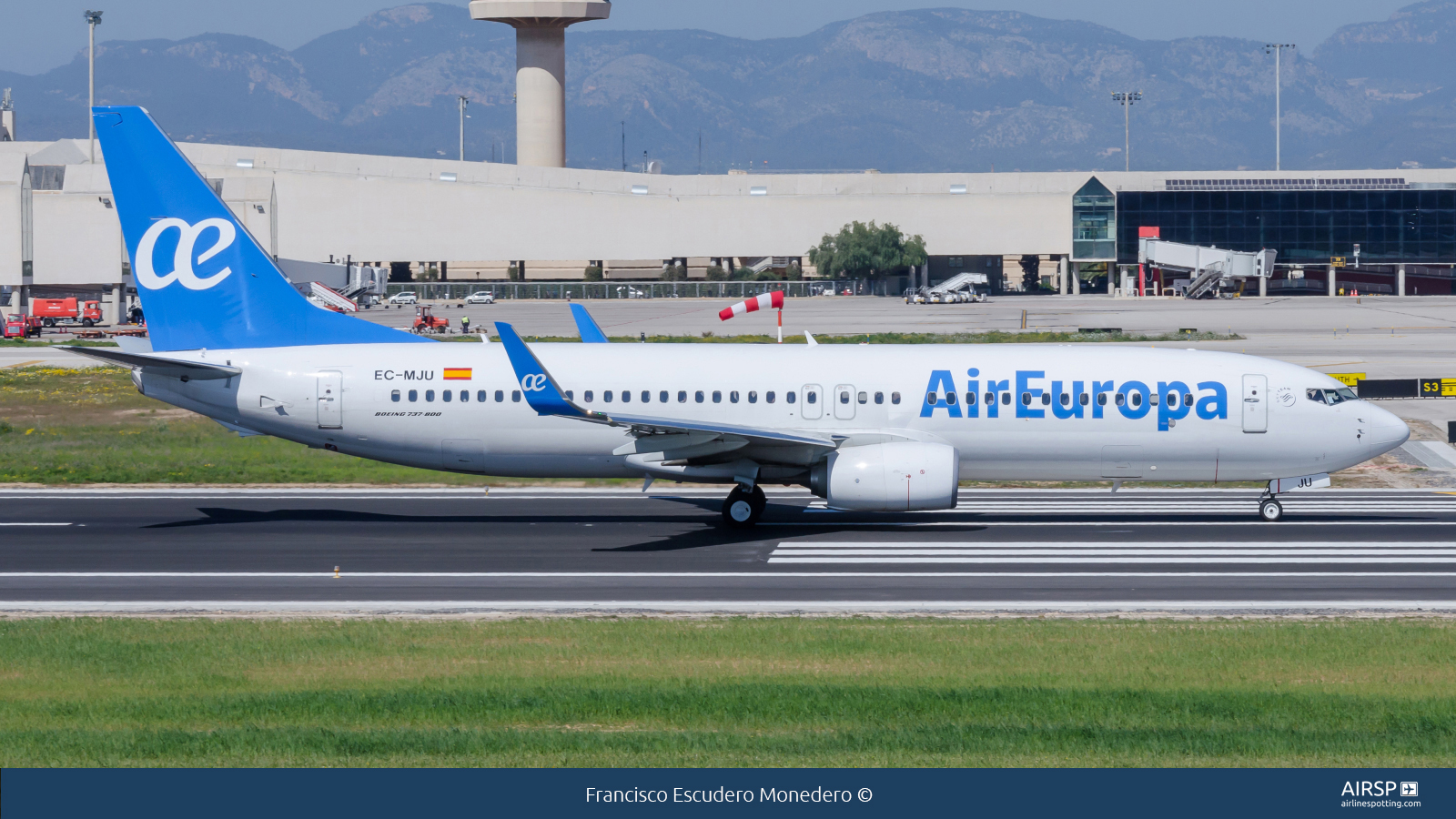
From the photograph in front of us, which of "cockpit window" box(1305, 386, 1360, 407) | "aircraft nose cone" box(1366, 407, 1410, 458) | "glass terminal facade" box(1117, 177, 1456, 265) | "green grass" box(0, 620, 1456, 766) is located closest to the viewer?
"green grass" box(0, 620, 1456, 766)

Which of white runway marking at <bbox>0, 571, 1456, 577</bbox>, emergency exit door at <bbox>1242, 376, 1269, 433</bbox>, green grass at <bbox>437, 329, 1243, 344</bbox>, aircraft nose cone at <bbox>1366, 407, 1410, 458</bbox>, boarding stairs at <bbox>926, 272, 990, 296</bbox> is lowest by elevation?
white runway marking at <bbox>0, 571, 1456, 577</bbox>

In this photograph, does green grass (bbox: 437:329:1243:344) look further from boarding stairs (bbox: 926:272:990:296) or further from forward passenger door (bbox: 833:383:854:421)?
boarding stairs (bbox: 926:272:990:296)

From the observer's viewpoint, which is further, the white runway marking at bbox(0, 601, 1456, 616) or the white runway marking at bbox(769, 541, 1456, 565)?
the white runway marking at bbox(769, 541, 1456, 565)

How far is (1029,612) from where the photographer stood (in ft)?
73.2

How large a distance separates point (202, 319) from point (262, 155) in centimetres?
15368

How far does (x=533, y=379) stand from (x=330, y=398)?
19.6ft

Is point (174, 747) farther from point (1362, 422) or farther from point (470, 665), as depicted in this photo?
point (1362, 422)

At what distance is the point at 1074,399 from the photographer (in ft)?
99.2

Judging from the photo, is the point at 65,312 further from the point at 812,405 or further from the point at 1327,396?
the point at 1327,396

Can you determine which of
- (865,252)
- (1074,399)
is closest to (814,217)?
(865,252)

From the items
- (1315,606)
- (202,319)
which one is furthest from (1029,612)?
(202,319)

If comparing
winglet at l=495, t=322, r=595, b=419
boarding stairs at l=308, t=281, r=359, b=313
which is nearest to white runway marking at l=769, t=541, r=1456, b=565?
winglet at l=495, t=322, r=595, b=419

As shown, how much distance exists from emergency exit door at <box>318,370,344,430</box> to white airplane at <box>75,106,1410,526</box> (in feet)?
0.14

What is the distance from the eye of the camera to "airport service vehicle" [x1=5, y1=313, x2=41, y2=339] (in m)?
104
